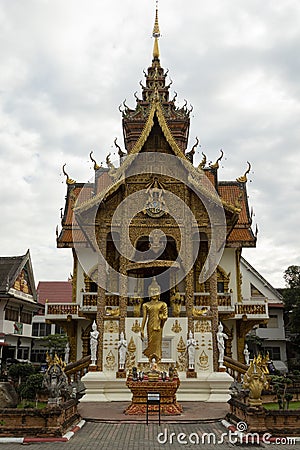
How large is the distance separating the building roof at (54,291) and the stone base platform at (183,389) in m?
22.0

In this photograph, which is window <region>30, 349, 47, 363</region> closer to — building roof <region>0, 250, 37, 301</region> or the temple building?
building roof <region>0, 250, 37, 301</region>

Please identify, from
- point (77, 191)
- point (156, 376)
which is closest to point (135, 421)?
point (156, 376)

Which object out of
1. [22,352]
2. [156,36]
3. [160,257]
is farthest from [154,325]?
[22,352]

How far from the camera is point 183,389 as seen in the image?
1336 cm

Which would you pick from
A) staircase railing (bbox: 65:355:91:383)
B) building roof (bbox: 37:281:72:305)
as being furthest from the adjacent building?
staircase railing (bbox: 65:355:91:383)

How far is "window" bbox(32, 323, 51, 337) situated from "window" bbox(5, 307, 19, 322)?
216 inches

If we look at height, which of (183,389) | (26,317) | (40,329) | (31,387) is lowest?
(183,389)

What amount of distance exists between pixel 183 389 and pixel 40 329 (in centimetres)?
2185

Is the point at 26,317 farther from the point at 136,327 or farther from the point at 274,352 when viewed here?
the point at 136,327

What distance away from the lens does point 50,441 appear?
7.84m

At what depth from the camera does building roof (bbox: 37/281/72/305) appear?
117 ft

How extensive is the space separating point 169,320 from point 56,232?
7529 millimetres

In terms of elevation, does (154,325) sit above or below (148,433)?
above

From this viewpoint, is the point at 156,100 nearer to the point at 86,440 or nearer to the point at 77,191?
the point at 77,191
